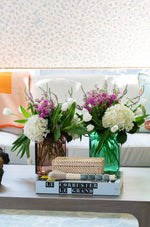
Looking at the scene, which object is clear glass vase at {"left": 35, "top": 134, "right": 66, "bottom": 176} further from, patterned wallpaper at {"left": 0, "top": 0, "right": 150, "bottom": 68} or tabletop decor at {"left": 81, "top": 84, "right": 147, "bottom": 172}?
patterned wallpaper at {"left": 0, "top": 0, "right": 150, "bottom": 68}

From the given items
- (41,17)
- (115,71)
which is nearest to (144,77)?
(115,71)

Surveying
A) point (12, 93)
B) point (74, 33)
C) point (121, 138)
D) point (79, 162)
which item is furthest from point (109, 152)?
point (74, 33)

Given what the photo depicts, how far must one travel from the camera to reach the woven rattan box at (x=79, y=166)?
1.43m

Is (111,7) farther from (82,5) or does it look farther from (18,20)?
(18,20)

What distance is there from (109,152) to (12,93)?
1.58 m

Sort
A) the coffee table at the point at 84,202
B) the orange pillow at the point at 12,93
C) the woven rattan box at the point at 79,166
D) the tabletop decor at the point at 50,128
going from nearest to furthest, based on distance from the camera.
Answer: the coffee table at the point at 84,202 < the woven rattan box at the point at 79,166 < the tabletop decor at the point at 50,128 < the orange pillow at the point at 12,93

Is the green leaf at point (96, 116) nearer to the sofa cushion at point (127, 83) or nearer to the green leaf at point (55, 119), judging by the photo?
the green leaf at point (55, 119)

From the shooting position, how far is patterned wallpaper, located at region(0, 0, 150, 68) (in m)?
3.37

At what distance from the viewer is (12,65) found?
3.49 metres

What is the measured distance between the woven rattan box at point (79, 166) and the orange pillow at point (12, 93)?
4.91ft

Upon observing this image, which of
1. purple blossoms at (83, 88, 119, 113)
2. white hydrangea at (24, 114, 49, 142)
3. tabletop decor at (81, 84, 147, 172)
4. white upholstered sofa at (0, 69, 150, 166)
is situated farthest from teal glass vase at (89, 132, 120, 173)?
white upholstered sofa at (0, 69, 150, 166)

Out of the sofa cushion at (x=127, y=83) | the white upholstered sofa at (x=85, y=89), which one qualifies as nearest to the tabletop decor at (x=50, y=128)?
the white upholstered sofa at (x=85, y=89)

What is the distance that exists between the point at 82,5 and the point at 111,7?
10.9 inches

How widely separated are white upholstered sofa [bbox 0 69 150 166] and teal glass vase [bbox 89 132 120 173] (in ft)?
2.50
